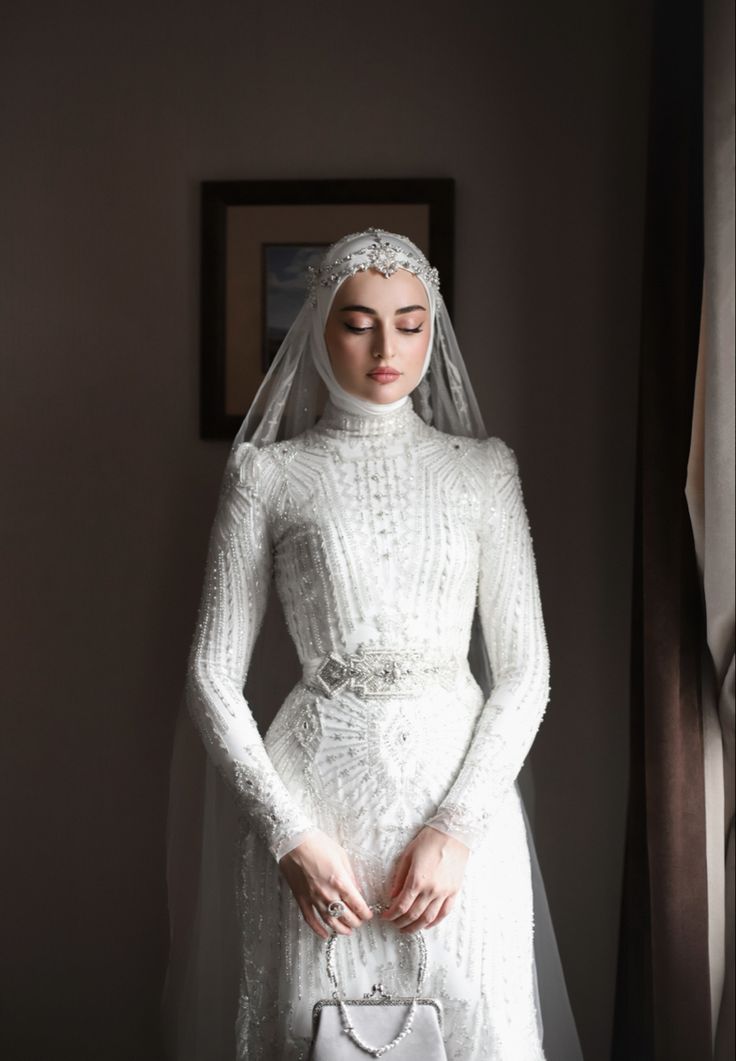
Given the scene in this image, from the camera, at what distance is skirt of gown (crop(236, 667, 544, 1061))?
1856mm

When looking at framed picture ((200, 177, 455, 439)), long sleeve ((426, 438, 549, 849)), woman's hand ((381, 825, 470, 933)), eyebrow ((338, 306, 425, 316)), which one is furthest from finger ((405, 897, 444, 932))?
framed picture ((200, 177, 455, 439))

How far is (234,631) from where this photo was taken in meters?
2.08

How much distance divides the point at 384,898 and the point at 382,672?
1.17 ft

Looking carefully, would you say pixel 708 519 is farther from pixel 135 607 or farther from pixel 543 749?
pixel 135 607

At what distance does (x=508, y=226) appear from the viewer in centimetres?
264

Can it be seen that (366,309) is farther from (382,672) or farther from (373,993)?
(373,993)

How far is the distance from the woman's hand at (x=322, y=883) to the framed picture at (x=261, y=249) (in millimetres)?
1114

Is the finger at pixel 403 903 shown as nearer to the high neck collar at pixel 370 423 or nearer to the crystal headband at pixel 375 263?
the high neck collar at pixel 370 423

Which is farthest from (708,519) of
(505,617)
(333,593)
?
(333,593)

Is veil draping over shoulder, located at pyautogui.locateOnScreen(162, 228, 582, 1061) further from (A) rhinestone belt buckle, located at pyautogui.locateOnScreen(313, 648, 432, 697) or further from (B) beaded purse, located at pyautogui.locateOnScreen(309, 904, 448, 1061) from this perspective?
(B) beaded purse, located at pyautogui.locateOnScreen(309, 904, 448, 1061)

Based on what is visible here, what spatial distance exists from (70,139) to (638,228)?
1.29 m

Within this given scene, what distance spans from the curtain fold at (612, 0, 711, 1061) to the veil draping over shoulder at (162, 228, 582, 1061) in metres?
0.21

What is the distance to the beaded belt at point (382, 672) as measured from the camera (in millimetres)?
1980

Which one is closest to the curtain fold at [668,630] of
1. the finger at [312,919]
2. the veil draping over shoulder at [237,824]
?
the veil draping over shoulder at [237,824]
